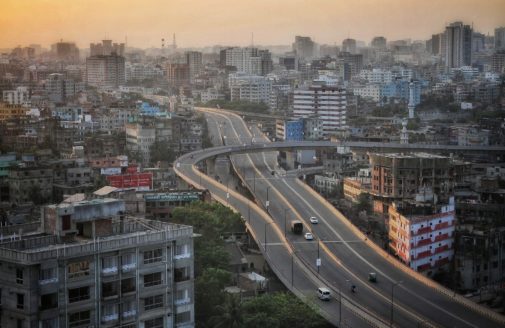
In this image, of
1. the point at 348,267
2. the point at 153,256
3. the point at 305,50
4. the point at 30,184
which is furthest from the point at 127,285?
the point at 305,50

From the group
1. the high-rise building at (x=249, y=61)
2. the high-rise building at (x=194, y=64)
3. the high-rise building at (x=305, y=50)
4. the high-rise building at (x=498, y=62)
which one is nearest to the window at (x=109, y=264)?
the high-rise building at (x=498, y=62)

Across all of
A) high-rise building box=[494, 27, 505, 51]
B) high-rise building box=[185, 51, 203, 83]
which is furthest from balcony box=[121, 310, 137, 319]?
high-rise building box=[185, 51, 203, 83]

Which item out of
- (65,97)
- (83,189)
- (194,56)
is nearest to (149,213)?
(83,189)

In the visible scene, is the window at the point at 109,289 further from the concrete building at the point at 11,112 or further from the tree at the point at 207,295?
the concrete building at the point at 11,112

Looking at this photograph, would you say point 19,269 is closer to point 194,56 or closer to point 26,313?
point 26,313

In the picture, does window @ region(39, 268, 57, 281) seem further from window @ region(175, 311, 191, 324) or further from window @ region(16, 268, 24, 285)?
window @ region(175, 311, 191, 324)

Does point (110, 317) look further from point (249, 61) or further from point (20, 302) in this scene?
point (249, 61)
